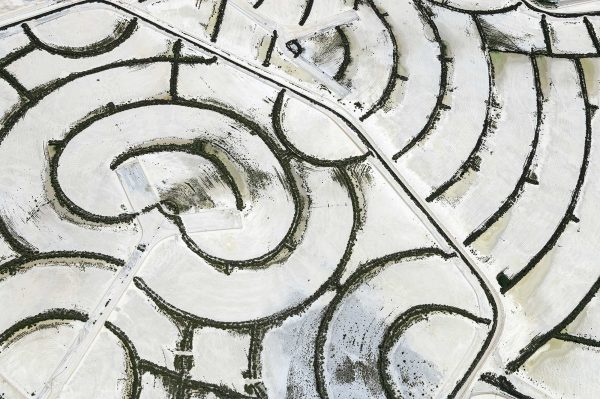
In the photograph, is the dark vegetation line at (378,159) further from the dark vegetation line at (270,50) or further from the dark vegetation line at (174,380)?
the dark vegetation line at (174,380)

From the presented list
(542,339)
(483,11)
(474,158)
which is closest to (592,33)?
(483,11)

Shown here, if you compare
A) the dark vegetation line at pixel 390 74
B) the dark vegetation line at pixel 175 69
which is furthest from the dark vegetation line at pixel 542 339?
the dark vegetation line at pixel 175 69

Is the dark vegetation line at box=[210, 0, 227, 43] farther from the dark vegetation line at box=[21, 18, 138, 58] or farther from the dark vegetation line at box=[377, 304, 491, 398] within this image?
the dark vegetation line at box=[377, 304, 491, 398]

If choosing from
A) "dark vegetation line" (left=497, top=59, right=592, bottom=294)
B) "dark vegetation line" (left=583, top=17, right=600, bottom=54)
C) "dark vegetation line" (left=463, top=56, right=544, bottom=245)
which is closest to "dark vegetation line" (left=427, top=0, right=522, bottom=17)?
"dark vegetation line" (left=583, top=17, right=600, bottom=54)

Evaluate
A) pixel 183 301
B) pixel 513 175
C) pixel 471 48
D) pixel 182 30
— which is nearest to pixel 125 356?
pixel 183 301

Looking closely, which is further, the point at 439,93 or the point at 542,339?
the point at 439,93

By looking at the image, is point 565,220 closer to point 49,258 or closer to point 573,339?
point 573,339
